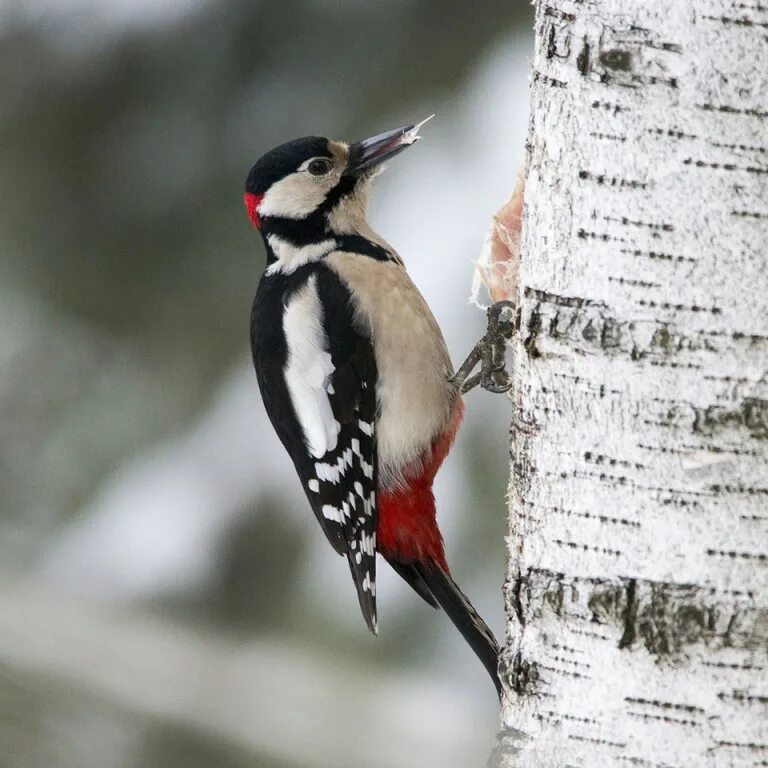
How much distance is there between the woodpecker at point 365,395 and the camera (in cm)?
266

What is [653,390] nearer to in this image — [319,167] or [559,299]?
[559,299]

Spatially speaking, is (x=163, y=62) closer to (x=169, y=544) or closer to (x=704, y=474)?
(x=169, y=544)

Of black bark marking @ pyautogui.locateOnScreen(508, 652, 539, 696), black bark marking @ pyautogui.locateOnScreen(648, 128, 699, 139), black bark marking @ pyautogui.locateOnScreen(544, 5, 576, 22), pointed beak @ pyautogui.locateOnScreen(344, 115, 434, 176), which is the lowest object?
black bark marking @ pyautogui.locateOnScreen(508, 652, 539, 696)

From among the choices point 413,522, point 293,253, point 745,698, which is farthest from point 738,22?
point 293,253

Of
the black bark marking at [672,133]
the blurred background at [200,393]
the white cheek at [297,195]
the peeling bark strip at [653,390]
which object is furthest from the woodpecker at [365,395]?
the black bark marking at [672,133]

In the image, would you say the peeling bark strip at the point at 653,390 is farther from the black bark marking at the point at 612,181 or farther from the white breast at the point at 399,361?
the white breast at the point at 399,361

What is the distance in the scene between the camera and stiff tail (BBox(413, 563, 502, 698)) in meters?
2.48

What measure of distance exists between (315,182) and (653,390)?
1595 millimetres

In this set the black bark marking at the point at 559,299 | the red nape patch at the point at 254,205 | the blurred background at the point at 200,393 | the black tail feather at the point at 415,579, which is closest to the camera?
the black bark marking at the point at 559,299

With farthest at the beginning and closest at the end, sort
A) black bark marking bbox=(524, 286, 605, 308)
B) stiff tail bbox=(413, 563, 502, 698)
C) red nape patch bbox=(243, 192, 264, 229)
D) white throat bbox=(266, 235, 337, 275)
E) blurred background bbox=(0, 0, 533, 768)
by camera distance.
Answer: blurred background bbox=(0, 0, 533, 768) < red nape patch bbox=(243, 192, 264, 229) < white throat bbox=(266, 235, 337, 275) < stiff tail bbox=(413, 563, 502, 698) < black bark marking bbox=(524, 286, 605, 308)

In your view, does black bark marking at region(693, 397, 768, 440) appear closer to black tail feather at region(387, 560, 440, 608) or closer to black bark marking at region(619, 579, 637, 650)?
black bark marking at region(619, 579, 637, 650)

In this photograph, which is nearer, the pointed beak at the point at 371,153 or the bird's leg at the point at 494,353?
the bird's leg at the point at 494,353

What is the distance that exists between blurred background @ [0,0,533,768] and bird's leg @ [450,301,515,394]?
3.20 ft

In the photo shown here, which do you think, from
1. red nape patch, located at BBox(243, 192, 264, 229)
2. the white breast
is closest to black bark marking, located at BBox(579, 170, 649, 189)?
the white breast
